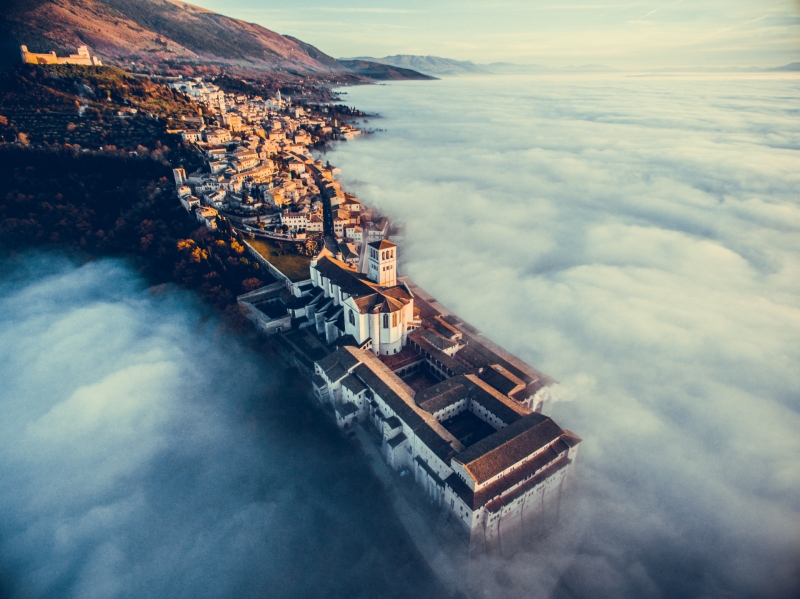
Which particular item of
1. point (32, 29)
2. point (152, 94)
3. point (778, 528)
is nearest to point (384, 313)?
point (778, 528)

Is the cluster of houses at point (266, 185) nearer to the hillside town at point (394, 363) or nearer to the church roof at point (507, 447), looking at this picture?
the hillside town at point (394, 363)

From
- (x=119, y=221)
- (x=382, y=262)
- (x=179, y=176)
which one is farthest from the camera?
(x=179, y=176)

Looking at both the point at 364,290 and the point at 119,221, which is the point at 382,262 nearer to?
the point at 364,290

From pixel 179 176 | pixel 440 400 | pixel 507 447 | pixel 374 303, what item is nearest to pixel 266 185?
pixel 179 176

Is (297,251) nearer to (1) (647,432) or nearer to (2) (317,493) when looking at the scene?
(2) (317,493)

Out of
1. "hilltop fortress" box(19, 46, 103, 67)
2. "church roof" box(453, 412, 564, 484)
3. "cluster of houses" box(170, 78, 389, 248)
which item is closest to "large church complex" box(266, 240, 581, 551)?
"church roof" box(453, 412, 564, 484)

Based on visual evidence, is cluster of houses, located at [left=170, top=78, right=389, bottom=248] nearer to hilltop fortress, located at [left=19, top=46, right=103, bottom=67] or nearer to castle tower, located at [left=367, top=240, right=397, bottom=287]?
castle tower, located at [left=367, top=240, right=397, bottom=287]

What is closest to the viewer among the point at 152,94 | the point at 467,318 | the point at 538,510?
the point at 538,510
